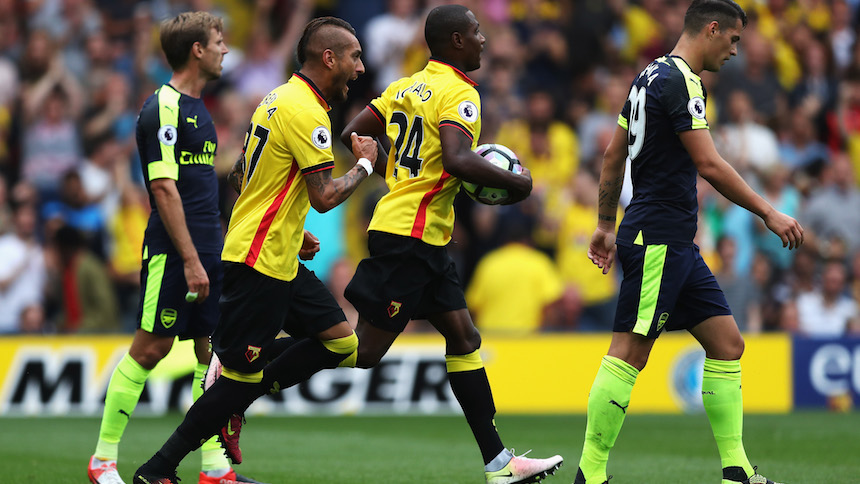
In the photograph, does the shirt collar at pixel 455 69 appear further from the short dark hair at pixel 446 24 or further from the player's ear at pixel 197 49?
the player's ear at pixel 197 49

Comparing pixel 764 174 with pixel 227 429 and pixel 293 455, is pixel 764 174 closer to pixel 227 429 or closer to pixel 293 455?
pixel 293 455

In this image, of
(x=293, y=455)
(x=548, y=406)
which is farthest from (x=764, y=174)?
(x=293, y=455)

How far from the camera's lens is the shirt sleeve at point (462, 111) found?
20.6ft

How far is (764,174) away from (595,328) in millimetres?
3208

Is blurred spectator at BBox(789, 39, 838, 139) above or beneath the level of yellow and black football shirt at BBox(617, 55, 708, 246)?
above

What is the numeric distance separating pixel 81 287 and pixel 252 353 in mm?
7592

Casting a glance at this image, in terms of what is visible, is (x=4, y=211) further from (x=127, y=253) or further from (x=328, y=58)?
(x=328, y=58)

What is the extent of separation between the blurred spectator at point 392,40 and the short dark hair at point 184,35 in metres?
7.93

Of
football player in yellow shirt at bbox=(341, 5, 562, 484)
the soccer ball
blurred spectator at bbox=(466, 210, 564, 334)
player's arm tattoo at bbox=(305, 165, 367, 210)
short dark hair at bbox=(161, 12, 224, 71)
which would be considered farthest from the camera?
blurred spectator at bbox=(466, 210, 564, 334)

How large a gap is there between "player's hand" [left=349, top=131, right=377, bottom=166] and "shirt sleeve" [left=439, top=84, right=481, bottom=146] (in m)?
0.41

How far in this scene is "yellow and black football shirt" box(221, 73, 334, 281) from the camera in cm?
605

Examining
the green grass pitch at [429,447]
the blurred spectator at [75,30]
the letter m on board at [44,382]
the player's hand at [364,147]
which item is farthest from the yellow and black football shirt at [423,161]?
the blurred spectator at [75,30]

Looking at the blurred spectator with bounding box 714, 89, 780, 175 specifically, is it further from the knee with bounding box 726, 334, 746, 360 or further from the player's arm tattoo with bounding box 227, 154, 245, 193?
the player's arm tattoo with bounding box 227, 154, 245, 193

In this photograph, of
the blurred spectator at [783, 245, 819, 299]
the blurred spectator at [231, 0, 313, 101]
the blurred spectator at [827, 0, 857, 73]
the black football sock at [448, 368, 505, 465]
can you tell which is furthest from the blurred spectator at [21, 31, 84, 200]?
the blurred spectator at [827, 0, 857, 73]
